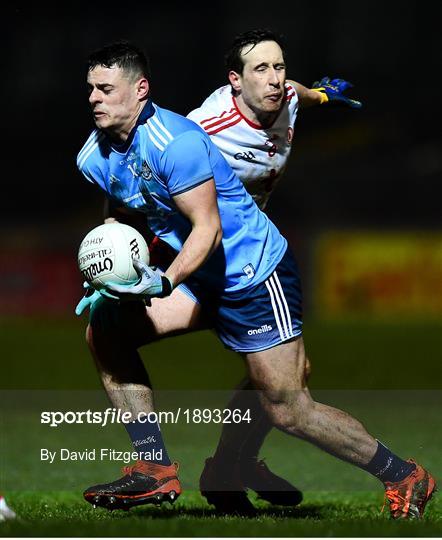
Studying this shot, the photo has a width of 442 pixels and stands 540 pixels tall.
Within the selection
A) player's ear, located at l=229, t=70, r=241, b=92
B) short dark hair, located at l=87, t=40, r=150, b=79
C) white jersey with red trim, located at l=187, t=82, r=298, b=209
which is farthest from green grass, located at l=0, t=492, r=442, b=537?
player's ear, located at l=229, t=70, r=241, b=92

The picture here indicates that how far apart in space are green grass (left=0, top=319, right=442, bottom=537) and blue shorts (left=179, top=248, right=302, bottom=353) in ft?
2.72

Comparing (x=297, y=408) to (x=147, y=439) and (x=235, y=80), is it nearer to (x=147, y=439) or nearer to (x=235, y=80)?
(x=147, y=439)

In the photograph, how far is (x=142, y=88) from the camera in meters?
5.62

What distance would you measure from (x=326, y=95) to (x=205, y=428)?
4.04 metres

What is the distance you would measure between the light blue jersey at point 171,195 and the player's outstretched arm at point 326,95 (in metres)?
1.09

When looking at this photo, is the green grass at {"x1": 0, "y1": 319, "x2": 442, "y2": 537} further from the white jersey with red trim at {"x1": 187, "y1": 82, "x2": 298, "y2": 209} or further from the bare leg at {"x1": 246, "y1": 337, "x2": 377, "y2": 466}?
the white jersey with red trim at {"x1": 187, "y1": 82, "x2": 298, "y2": 209}

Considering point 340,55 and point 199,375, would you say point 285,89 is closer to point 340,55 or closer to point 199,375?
point 199,375

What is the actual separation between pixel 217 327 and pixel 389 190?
17.4 meters

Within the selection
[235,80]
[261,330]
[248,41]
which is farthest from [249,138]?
[261,330]

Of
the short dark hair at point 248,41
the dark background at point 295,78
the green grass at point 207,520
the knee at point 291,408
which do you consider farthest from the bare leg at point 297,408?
the dark background at point 295,78

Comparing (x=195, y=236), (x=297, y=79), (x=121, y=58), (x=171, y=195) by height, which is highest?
(x=121, y=58)

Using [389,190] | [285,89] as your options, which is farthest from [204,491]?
[389,190]

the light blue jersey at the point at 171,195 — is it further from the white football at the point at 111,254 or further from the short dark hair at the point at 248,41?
the short dark hair at the point at 248,41

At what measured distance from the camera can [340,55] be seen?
24.3m
